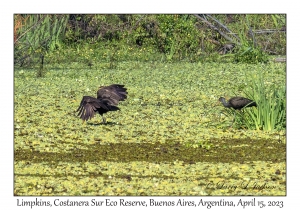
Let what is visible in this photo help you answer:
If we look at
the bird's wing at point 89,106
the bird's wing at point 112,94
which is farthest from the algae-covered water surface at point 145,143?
the bird's wing at point 112,94

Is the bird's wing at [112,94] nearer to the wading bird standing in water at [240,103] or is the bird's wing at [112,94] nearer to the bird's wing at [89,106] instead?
the bird's wing at [89,106]

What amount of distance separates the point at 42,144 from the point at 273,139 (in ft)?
8.44

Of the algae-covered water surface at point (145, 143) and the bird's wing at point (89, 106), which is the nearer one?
the algae-covered water surface at point (145, 143)

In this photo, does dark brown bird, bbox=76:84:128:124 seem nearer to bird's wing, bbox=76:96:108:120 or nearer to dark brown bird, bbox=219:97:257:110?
bird's wing, bbox=76:96:108:120

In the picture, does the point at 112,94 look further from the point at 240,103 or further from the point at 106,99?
the point at 240,103

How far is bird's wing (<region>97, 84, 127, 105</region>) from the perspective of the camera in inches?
367

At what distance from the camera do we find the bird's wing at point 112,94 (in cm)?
932

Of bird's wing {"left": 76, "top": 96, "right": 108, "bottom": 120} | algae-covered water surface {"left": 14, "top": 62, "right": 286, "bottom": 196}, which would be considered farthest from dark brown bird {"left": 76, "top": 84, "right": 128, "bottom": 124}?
algae-covered water surface {"left": 14, "top": 62, "right": 286, "bottom": 196}

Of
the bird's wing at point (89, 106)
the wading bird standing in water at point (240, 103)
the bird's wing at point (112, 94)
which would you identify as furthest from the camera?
the bird's wing at point (112, 94)

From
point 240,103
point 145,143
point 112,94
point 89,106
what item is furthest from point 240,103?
point 89,106

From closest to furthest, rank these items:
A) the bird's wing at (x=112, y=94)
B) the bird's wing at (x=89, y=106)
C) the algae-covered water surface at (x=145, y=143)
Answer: the algae-covered water surface at (x=145, y=143) < the bird's wing at (x=89, y=106) < the bird's wing at (x=112, y=94)

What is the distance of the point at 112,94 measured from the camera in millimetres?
9391
